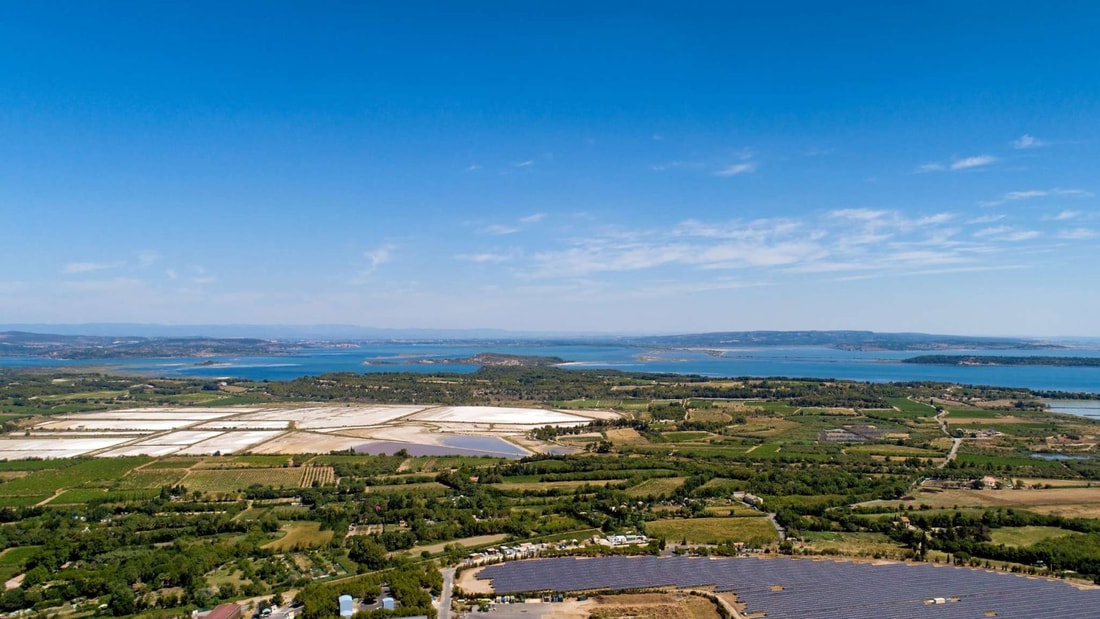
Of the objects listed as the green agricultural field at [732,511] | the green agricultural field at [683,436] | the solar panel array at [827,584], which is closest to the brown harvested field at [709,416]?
the green agricultural field at [683,436]

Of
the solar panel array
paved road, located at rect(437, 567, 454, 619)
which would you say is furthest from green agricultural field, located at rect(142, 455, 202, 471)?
the solar panel array

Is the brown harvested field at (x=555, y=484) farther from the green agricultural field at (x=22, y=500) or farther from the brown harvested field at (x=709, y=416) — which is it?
the brown harvested field at (x=709, y=416)

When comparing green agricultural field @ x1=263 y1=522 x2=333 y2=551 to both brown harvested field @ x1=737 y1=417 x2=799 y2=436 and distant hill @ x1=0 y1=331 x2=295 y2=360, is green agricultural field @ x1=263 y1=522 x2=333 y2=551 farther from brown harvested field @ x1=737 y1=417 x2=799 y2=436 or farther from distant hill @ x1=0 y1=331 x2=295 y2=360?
distant hill @ x1=0 y1=331 x2=295 y2=360

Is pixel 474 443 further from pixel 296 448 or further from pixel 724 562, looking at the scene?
pixel 724 562

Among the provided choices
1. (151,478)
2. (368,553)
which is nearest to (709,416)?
(368,553)

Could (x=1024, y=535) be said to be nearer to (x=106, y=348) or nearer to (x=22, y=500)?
(x=22, y=500)

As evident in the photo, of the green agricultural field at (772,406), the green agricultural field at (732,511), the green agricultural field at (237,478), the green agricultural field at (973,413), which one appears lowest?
the green agricultural field at (237,478)
